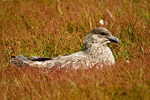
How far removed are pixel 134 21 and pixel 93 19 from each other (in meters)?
1.13

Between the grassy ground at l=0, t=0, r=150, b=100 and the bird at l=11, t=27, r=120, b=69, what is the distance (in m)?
0.28

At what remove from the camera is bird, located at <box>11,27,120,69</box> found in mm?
4797

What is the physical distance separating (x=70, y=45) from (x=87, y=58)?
1.16m

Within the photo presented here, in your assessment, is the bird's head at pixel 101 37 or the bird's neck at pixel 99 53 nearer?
the bird's neck at pixel 99 53

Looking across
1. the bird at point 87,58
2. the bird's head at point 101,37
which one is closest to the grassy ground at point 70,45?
the bird at point 87,58

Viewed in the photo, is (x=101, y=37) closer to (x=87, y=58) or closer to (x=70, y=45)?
(x=87, y=58)

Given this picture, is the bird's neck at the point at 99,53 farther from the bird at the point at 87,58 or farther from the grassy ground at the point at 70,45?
the grassy ground at the point at 70,45

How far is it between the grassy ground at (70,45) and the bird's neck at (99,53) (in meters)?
0.35

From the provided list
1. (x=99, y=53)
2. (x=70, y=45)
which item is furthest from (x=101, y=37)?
(x=70, y=45)

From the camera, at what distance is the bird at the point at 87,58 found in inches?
189

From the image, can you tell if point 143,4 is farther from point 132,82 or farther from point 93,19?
point 132,82

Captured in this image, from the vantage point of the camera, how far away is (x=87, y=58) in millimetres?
5016

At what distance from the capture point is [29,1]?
350 inches

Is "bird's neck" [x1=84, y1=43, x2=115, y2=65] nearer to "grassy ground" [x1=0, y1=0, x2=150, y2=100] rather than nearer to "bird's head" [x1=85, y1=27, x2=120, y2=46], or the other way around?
"bird's head" [x1=85, y1=27, x2=120, y2=46]
